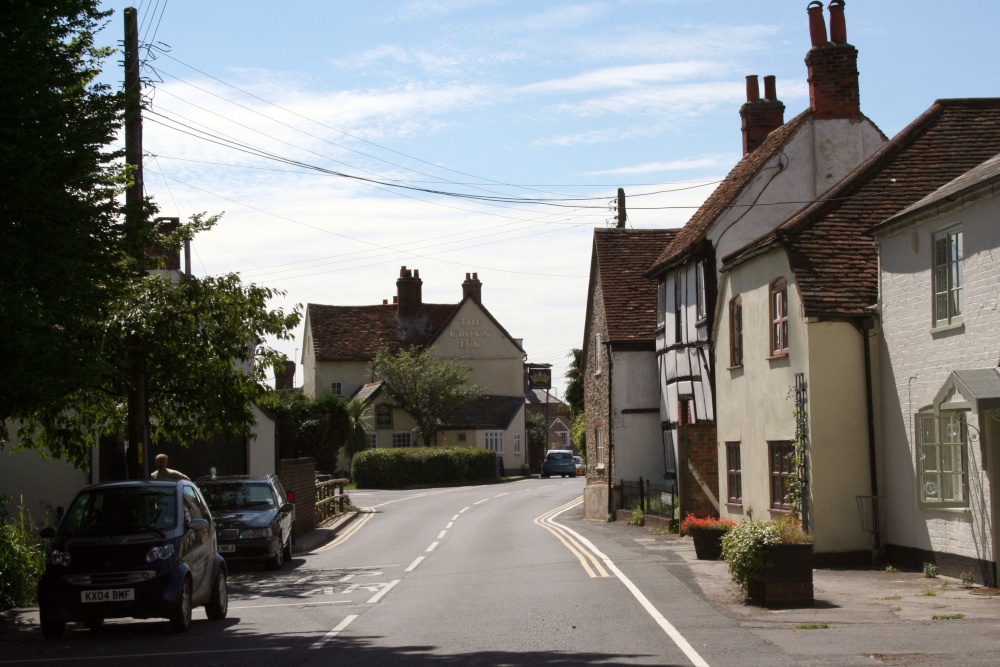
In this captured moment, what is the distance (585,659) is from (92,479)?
51.8ft

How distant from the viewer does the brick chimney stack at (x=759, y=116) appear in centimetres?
3112

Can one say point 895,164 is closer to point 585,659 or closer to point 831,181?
point 831,181

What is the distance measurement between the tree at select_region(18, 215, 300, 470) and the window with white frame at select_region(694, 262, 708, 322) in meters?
11.4

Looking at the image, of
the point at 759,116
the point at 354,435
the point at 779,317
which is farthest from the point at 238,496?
the point at 354,435

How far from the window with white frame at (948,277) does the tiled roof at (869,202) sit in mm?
2213

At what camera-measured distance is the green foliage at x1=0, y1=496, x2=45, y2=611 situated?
1453 cm

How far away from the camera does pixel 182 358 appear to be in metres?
18.4

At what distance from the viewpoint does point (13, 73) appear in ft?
36.2

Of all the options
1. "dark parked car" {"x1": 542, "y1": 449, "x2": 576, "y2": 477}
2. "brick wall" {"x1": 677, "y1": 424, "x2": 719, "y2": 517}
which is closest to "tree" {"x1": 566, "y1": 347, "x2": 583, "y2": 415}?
"dark parked car" {"x1": 542, "y1": 449, "x2": 576, "y2": 477}

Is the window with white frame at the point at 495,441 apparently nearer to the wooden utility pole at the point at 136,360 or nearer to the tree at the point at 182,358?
the tree at the point at 182,358

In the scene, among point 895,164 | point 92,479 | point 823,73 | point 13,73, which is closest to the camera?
point 13,73

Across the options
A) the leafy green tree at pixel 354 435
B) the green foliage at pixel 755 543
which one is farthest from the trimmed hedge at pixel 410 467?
the green foliage at pixel 755 543

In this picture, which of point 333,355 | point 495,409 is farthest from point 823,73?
point 333,355

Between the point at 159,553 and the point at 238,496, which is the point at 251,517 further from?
the point at 159,553
